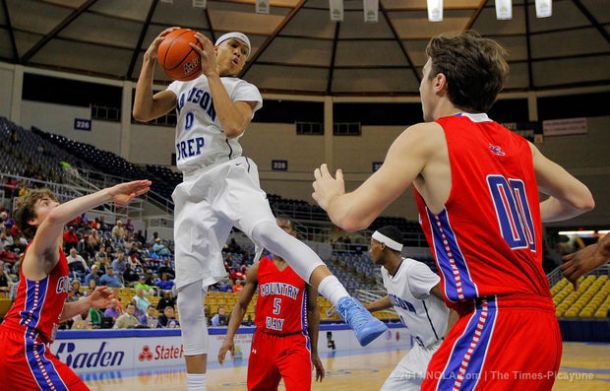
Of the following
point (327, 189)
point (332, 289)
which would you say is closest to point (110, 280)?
point (332, 289)

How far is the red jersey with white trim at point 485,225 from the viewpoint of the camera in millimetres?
1960

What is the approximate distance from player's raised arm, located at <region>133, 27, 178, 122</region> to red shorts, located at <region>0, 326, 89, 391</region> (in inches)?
60.3

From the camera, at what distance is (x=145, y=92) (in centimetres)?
397

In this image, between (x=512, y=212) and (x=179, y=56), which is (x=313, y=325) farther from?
(x=512, y=212)

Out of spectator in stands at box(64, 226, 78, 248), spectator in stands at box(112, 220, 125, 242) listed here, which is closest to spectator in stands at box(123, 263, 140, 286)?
spectator in stands at box(64, 226, 78, 248)

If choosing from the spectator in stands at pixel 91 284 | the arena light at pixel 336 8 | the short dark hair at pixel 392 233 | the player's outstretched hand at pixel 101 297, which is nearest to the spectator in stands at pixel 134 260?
the spectator in stands at pixel 91 284

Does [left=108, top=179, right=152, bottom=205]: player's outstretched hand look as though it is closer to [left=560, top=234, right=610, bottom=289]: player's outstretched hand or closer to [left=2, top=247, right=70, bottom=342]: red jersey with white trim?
[left=2, top=247, right=70, bottom=342]: red jersey with white trim

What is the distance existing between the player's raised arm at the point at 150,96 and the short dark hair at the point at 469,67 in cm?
217

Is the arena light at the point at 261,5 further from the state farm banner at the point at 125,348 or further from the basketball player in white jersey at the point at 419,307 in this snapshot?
the basketball player in white jersey at the point at 419,307

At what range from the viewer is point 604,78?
Answer: 25953mm

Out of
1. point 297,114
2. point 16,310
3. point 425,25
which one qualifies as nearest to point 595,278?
point 425,25

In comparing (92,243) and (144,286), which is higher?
(92,243)

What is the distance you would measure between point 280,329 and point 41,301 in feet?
6.81

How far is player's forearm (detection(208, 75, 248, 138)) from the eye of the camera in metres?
3.62
